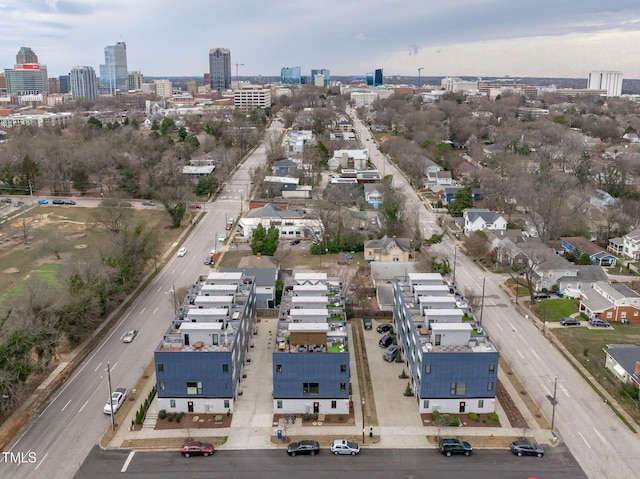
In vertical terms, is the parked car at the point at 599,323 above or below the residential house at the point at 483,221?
below

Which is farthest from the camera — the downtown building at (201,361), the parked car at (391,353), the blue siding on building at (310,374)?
the parked car at (391,353)

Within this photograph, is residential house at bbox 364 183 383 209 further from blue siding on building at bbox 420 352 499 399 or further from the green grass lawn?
blue siding on building at bbox 420 352 499 399

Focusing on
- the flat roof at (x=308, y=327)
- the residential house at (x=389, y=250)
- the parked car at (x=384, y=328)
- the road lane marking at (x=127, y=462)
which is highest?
the flat roof at (x=308, y=327)

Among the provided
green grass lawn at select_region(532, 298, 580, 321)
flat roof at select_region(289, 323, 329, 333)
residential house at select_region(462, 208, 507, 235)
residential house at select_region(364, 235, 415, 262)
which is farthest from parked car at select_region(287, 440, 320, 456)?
residential house at select_region(462, 208, 507, 235)

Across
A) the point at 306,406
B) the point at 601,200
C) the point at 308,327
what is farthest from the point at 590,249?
the point at 306,406

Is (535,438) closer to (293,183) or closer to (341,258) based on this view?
(341,258)

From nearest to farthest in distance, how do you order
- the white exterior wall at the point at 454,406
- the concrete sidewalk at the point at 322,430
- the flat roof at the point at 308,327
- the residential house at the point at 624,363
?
the concrete sidewalk at the point at 322,430
the white exterior wall at the point at 454,406
the flat roof at the point at 308,327
the residential house at the point at 624,363

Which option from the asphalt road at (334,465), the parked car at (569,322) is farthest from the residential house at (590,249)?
the asphalt road at (334,465)

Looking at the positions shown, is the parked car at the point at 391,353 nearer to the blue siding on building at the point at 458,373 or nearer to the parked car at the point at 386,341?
the parked car at the point at 386,341
